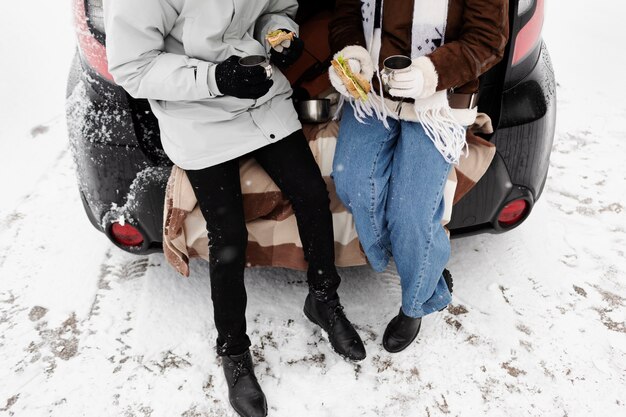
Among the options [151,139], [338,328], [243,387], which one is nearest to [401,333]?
[338,328]

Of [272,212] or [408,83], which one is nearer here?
A: [408,83]

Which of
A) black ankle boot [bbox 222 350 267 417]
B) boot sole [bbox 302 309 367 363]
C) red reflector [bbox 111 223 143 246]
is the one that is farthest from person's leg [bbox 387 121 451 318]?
red reflector [bbox 111 223 143 246]

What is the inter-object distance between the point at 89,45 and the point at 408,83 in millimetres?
1285

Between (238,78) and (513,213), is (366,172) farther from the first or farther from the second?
(513,213)

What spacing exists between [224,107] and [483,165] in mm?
1057

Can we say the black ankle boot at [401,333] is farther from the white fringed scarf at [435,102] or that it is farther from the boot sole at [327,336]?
the white fringed scarf at [435,102]

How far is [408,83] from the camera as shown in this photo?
6.20 feet

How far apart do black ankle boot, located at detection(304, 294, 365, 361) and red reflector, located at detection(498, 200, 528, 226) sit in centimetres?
83

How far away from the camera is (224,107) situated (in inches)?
78.8

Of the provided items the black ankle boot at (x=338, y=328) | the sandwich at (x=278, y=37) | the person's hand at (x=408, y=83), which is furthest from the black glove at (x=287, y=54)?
the black ankle boot at (x=338, y=328)

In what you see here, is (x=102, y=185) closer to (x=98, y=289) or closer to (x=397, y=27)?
(x=98, y=289)

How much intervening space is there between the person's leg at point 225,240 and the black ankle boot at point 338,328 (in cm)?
36

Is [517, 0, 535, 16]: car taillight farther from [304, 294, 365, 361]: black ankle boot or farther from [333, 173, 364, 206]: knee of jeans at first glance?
[304, 294, 365, 361]: black ankle boot

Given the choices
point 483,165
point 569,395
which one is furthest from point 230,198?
point 569,395
